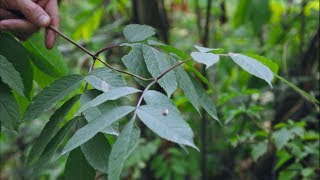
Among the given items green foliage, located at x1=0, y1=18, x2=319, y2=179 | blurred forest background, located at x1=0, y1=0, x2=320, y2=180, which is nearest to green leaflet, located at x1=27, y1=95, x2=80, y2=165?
green foliage, located at x1=0, y1=18, x2=319, y2=179

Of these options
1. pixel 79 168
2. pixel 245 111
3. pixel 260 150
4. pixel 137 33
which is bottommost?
pixel 260 150

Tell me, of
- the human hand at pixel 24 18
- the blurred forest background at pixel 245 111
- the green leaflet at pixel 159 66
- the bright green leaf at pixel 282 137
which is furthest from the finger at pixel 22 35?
the bright green leaf at pixel 282 137

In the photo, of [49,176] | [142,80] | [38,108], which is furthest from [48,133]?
[49,176]

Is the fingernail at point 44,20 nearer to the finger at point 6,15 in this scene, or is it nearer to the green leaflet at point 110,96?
the finger at point 6,15

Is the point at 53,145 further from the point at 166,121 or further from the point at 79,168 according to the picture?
the point at 166,121

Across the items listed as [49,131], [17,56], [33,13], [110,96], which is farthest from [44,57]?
[110,96]

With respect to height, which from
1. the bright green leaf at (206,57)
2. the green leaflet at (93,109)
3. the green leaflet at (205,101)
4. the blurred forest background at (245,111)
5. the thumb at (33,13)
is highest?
the thumb at (33,13)
